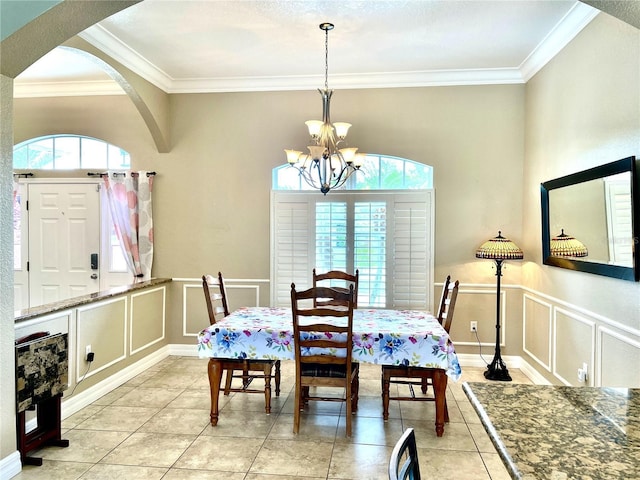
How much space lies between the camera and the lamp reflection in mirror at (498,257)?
403 cm

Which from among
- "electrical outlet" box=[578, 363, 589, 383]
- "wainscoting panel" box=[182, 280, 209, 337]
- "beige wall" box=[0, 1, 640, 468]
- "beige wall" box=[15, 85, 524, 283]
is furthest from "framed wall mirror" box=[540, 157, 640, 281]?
"wainscoting panel" box=[182, 280, 209, 337]

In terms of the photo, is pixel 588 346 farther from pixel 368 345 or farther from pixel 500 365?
pixel 368 345

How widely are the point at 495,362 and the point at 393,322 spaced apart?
5.33 feet

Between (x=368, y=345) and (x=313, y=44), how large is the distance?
2.65 metres

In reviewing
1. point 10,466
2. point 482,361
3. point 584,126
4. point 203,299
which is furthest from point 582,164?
point 10,466

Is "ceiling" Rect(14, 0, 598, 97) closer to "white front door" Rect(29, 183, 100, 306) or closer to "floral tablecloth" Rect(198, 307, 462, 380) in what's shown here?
"white front door" Rect(29, 183, 100, 306)

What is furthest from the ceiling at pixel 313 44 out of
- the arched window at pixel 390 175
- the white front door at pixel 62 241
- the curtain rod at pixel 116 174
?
the white front door at pixel 62 241

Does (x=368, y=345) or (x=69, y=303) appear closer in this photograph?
(x=368, y=345)

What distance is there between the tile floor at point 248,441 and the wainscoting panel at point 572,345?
833 mm

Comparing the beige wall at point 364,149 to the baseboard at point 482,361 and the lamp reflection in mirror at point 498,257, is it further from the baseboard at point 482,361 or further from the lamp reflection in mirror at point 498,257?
the lamp reflection in mirror at point 498,257

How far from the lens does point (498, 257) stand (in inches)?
159

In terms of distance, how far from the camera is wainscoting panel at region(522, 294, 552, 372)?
381 centimetres

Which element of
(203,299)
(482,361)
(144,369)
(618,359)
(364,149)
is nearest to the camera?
(618,359)

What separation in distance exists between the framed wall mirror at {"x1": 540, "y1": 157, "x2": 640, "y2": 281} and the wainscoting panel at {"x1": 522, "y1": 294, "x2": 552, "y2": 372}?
542 mm
